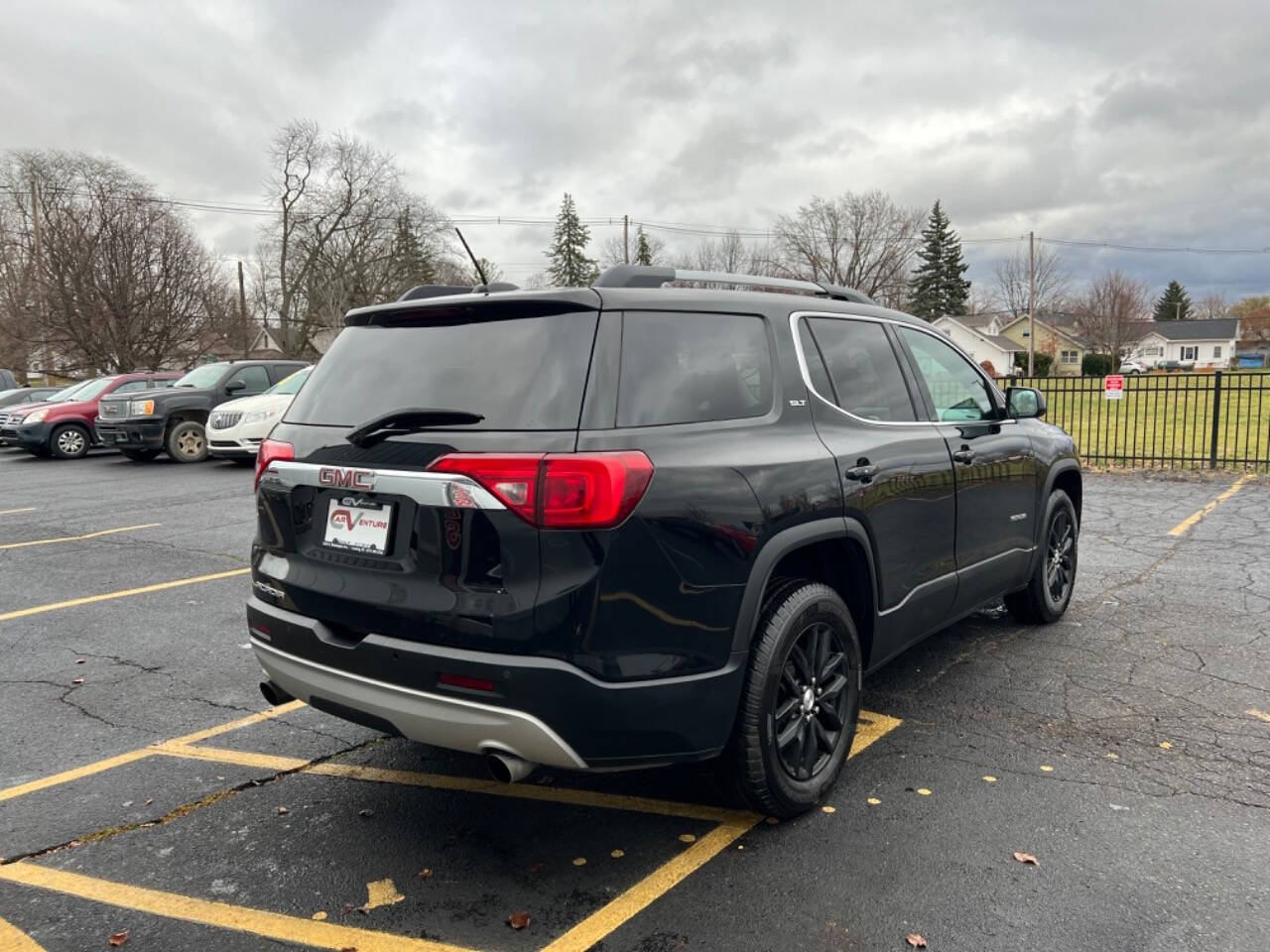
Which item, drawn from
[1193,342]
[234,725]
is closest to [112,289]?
[234,725]

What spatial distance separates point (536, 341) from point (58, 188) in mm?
40844

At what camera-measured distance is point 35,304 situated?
30953 millimetres

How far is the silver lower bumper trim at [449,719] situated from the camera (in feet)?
8.19

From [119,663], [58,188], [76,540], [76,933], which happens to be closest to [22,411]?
[76,540]

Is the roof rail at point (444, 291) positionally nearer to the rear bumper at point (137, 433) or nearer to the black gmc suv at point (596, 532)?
the black gmc suv at point (596, 532)

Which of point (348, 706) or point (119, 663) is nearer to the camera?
point (348, 706)

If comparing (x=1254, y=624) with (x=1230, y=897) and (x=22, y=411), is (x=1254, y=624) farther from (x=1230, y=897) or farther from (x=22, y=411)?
(x=22, y=411)

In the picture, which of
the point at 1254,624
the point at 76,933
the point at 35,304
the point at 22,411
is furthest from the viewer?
the point at 35,304

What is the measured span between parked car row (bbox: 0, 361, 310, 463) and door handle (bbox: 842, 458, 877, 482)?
11.6m

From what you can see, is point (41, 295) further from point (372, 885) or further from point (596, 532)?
point (596, 532)

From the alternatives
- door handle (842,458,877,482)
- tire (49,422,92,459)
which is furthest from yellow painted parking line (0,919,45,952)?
tire (49,422,92,459)

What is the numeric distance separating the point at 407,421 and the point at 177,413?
14.3m

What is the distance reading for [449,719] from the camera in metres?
2.56

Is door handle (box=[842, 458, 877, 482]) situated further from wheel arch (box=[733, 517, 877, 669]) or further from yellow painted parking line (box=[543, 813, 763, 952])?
yellow painted parking line (box=[543, 813, 763, 952])
